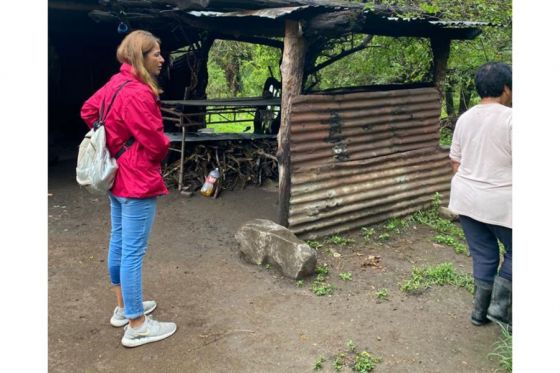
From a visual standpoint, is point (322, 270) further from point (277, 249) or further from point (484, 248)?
point (484, 248)

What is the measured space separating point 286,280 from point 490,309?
187cm

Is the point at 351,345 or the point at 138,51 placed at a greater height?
the point at 138,51

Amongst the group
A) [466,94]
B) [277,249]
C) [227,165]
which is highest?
[466,94]

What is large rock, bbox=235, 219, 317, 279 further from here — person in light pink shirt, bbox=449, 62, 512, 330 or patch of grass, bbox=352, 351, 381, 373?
person in light pink shirt, bbox=449, 62, 512, 330

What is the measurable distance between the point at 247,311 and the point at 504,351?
1.99 m

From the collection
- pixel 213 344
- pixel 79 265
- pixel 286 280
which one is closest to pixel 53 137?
pixel 79 265

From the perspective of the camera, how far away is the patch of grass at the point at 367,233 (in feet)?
20.2

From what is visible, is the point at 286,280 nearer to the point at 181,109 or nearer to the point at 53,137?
the point at 181,109

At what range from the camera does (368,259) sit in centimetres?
546

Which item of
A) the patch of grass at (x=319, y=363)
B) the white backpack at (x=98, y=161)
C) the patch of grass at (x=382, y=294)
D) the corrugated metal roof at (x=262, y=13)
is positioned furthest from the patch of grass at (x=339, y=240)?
the white backpack at (x=98, y=161)

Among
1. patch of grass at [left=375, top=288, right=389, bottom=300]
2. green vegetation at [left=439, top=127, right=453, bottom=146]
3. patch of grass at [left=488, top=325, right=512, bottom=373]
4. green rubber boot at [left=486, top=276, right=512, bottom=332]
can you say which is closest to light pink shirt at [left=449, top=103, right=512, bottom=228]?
green rubber boot at [left=486, top=276, right=512, bottom=332]

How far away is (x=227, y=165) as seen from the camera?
8.18 meters

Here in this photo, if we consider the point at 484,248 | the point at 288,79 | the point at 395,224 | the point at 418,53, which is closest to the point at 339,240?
the point at 395,224

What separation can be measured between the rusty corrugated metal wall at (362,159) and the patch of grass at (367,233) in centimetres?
8
